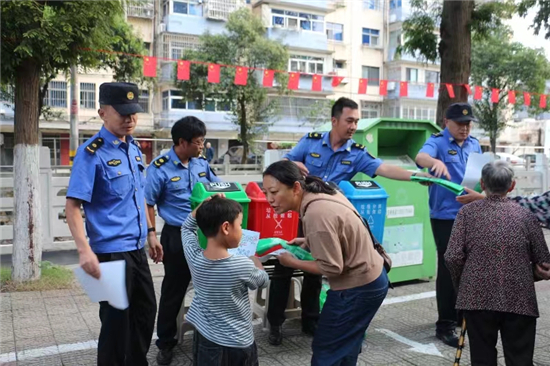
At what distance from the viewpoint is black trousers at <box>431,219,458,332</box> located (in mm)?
4113

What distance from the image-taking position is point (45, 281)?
18.5ft

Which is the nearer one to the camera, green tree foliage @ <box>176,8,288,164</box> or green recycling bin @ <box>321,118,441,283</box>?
green recycling bin @ <box>321,118,441,283</box>

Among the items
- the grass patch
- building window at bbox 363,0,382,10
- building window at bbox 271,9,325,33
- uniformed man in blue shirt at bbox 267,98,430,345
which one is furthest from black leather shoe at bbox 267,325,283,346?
building window at bbox 363,0,382,10

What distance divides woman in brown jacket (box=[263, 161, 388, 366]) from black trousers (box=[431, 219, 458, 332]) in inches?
63.1

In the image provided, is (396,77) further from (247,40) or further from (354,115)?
(354,115)

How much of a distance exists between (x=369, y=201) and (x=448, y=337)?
3.89 ft

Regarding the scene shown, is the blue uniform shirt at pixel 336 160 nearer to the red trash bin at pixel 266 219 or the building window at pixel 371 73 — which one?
the red trash bin at pixel 266 219

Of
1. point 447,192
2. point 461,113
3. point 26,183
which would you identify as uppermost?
point 461,113

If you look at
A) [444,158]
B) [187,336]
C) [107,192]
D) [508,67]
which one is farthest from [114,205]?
[508,67]

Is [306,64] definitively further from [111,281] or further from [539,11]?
[111,281]

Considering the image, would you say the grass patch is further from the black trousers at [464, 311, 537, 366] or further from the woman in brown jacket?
the black trousers at [464, 311, 537, 366]

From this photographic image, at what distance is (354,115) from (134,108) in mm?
1746

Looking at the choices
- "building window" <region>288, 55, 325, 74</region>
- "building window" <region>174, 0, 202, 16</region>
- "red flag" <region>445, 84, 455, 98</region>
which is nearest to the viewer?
"red flag" <region>445, 84, 455, 98</region>

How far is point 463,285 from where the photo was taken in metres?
2.94
